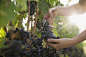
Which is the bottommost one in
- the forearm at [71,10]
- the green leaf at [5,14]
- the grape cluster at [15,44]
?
the grape cluster at [15,44]

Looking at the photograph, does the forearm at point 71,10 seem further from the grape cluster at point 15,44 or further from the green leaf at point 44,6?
the grape cluster at point 15,44

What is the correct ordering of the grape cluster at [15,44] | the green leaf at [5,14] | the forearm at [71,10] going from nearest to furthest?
1. the green leaf at [5,14]
2. the grape cluster at [15,44]
3. the forearm at [71,10]

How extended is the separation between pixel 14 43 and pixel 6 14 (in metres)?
0.17

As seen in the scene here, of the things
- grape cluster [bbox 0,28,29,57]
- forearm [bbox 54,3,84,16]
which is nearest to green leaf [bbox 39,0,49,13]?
forearm [bbox 54,3,84,16]

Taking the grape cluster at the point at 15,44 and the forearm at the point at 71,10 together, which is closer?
the grape cluster at the point at 15,44

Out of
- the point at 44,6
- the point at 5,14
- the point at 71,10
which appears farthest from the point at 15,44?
the point at 71,10

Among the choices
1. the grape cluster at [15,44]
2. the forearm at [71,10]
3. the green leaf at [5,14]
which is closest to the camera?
the green leaf at [5,14]

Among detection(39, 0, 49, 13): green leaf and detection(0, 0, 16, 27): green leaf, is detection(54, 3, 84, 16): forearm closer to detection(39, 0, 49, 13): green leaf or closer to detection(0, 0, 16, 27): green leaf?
detection(39, 0, 49, 13): green leaf

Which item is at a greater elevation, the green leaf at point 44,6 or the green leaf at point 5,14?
the green leaf at point 44,6

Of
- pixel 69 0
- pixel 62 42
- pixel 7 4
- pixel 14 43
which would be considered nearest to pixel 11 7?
pixel 7 4

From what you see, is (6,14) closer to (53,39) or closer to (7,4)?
(7,4)

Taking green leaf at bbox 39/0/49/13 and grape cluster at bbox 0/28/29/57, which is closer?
grape cluster at bbox 0/28/29/57

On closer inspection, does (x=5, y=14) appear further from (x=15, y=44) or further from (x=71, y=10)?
(x=71, y=10)

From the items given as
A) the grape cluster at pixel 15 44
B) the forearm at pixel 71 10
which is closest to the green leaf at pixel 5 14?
the grape cluster at pixel 15 44
